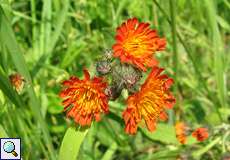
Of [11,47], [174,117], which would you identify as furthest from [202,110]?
[11,47]

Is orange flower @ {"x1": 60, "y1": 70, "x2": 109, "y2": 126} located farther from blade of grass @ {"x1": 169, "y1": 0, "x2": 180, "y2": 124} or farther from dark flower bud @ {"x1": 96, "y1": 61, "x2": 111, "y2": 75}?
blade of grass @ {"x1": 169, "y1": 0, "x2": 180, "y2": 124}

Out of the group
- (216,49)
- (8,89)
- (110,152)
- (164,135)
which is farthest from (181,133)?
(8,89)

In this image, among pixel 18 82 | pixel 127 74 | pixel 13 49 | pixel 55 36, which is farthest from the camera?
pixel 55 36

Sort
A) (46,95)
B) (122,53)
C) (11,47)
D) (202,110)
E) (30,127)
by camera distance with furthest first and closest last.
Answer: (202,110)
(46,95)
(30,127)
(122,53)
(11,47)

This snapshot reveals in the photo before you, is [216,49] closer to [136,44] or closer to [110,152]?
[110,152]

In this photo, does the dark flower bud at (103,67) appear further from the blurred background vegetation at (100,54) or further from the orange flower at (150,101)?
the blurred background vegetation at (100,54)

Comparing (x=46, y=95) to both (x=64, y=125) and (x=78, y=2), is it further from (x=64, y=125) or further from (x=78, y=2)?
(x=78, y=2)
